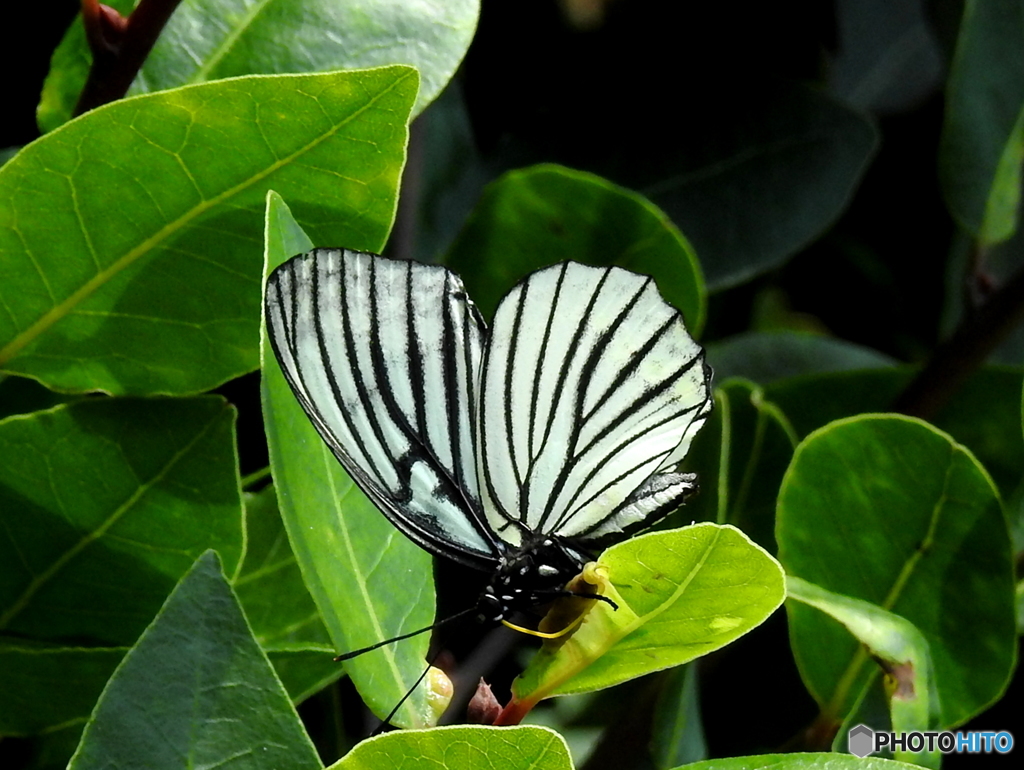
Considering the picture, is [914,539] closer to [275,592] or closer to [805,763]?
[805,763]

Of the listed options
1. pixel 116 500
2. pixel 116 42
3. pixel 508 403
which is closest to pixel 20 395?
pixel 116 500

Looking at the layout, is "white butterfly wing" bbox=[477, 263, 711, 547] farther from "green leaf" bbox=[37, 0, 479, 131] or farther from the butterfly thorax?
"green leaf" bbox=[37, 0, 479, 131]

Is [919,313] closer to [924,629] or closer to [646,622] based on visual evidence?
[924,629]

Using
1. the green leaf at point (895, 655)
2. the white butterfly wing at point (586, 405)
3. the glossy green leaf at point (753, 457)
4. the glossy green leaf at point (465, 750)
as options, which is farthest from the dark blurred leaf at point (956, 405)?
the glossy green leaf at point (465, 750)

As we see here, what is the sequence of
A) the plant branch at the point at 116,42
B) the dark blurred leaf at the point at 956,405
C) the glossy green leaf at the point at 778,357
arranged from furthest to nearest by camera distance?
the glossy green leaf at the point at 778,357, the dark blurred leaf at the point at 956,405, the plant branch at the point at 116,42

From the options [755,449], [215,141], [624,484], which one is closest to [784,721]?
[755,449]

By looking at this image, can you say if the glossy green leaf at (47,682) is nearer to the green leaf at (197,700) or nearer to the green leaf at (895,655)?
the green leaf at (197,700)
